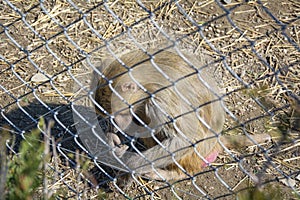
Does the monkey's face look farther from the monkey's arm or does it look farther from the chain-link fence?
the monkey's arm

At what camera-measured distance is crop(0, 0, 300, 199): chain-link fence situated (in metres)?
3.37

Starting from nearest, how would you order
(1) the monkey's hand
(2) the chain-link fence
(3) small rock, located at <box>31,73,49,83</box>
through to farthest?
1. (2) the chain-link fence
2. (1) the monkey's hand
3. (3) small rock, located at <box>31,73,49,83</box>

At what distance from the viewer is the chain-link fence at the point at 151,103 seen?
133 inches

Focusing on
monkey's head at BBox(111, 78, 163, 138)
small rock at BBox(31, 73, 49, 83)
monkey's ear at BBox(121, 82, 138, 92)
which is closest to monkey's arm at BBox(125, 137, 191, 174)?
monkey's head at BBox(111, 78, 163, 138)

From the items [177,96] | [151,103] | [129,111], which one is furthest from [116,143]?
[177,96]

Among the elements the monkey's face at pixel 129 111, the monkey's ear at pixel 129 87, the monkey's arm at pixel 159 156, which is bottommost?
the monkey's arm at pixel 159 156

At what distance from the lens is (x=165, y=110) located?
339 centimetres

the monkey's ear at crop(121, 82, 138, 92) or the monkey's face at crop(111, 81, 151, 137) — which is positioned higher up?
the monkey's ear at crop(121, 82, 138, 92)

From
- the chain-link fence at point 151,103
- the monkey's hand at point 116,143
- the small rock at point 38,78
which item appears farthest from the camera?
the small rock at point 38,78

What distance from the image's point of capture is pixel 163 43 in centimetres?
433

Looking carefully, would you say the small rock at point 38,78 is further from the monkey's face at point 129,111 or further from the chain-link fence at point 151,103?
the monkey's face at point 129,111

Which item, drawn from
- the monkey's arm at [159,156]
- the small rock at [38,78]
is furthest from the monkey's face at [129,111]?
the small rock at [38,78]

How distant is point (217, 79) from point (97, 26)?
3.55 feet

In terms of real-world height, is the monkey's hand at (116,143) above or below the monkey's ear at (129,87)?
below
